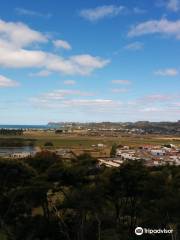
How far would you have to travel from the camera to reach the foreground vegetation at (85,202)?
16.5m

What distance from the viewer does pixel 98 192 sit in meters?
17.7

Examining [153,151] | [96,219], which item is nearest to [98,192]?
[96,219]

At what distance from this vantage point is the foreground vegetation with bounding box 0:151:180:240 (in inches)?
649

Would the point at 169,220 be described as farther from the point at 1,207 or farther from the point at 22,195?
the point at 1,207

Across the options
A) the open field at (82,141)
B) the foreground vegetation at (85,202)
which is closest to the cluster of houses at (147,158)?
the open field at (82,141)

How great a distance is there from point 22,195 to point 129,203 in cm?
581

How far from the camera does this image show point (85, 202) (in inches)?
668
